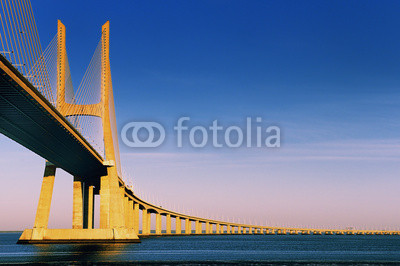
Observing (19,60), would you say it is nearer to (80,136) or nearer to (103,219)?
(80,136)

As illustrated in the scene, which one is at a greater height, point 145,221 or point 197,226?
point 145,221

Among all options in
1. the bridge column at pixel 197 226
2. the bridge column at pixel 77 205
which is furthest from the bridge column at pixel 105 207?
the bridge column at pixel 197 226

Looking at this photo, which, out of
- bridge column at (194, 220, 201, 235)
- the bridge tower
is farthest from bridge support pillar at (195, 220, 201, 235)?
the bridge tower

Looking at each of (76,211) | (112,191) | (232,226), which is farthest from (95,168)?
(232,226)

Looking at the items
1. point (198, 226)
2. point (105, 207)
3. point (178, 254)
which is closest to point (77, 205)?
point (105, 207)

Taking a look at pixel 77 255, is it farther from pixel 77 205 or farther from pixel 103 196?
pixel 77 205

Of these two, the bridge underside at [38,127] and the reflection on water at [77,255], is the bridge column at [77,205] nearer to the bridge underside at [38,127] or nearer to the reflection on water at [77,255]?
the bridge underside at [38,127]

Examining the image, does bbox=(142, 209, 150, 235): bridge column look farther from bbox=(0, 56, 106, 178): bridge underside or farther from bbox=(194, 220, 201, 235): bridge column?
bbox=(0, 56, 106, 178): bridge underside
